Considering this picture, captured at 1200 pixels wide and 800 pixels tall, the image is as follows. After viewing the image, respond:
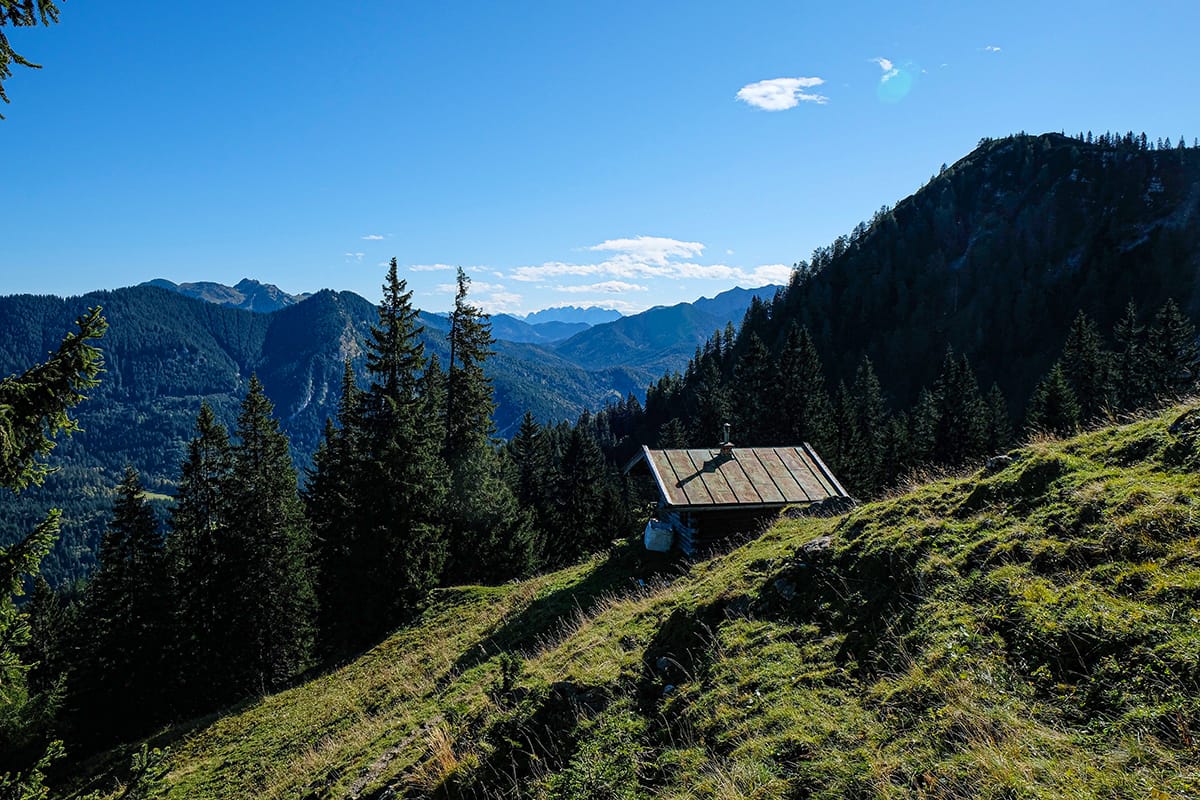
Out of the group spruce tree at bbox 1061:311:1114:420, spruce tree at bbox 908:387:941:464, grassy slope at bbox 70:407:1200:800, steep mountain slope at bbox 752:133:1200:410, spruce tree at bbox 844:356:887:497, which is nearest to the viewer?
grassy slope at bbox 70:407:1200:800

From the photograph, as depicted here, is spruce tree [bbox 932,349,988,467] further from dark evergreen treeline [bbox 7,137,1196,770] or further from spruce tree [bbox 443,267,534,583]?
spruce tree [bbox 443,267,534,583]

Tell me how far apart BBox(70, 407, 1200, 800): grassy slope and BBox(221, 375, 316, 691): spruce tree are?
64.1 ft

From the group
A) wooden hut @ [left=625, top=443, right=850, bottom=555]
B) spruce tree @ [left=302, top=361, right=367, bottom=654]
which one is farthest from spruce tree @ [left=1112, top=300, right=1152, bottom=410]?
spruce tree @ [left=302, top=361, right=367, bottom=654]

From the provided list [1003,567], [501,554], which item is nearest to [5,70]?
[1003,567]

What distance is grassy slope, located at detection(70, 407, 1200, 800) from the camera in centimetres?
496

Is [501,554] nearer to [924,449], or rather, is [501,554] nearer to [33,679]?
[33,679]

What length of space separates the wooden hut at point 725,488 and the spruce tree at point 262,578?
2027cm

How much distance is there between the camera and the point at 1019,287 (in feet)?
506

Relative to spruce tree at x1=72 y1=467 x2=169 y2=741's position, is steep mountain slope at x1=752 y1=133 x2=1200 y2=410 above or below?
above

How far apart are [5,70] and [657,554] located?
2040 cm

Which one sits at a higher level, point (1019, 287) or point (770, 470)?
point (1019, 287)

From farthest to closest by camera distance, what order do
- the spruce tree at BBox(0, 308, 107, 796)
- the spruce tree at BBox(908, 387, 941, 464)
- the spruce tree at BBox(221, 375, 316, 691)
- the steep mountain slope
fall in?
the steep mountain slope
the spruce tree at BBox(908, 387, 941, 464)
the spruce tree at BBox(221, 375, 316, 691)
the spruce tree at BBox(0, 308, 107, 796)

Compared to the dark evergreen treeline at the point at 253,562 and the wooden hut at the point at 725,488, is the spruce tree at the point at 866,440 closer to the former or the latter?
the wooden hut at the point at 725,488

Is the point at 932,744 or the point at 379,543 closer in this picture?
the point at 932,744
